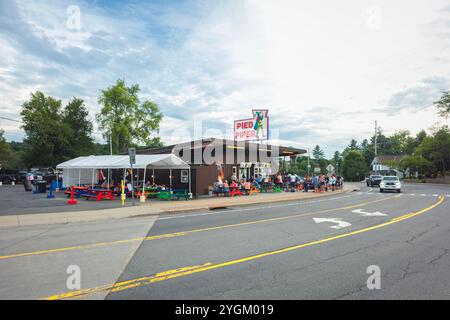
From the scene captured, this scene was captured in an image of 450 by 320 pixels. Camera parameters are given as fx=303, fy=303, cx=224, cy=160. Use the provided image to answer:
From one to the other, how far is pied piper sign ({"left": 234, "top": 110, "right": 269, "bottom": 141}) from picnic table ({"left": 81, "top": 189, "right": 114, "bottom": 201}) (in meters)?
15.8

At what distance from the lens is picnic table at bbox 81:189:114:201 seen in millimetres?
19688

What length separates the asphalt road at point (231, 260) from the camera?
449 cm

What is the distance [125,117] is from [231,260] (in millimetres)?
52685

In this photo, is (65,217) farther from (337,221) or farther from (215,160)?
(215,160)

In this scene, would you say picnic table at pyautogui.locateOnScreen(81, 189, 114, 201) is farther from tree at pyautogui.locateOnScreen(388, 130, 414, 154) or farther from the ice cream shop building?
tree at pyautogui.locateOnScreen(388, 130, 414, 154)

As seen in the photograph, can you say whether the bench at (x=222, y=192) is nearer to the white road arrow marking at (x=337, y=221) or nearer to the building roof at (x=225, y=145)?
the building roof at (x=225, y=145)

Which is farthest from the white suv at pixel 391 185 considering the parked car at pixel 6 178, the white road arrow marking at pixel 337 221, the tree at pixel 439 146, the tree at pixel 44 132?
the tree at pixel 44 132

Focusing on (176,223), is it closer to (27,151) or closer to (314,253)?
(314,253)

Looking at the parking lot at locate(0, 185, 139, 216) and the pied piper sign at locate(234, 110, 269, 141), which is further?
the pied piper sign at locate(234, 110, 269, 141)

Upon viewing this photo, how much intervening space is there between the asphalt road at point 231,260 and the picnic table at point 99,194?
31.9 feet

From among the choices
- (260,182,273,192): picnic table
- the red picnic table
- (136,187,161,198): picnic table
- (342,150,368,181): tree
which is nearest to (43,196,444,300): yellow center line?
(136,187,161,198): picnic table

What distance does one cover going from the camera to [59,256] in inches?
255

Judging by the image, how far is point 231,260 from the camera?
6062 millimetres
